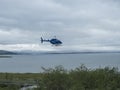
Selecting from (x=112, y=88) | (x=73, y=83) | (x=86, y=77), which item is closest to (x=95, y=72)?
(x=86, y=77)

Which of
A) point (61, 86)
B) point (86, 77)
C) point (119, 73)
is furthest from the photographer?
point (119, 73)

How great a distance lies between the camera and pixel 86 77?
90.8 feet

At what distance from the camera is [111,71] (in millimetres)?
29391

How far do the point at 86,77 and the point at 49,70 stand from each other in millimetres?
4489

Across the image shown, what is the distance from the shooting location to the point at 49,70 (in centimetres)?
2389

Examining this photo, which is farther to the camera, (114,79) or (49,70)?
(114,79)

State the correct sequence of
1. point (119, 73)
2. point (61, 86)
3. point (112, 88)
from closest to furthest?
1. point (61, 86)
2. point (112, 88)
3. point (119, 73)

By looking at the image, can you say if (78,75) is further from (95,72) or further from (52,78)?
(52,78)

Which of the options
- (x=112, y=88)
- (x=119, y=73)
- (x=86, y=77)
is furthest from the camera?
(x=119, y=73)

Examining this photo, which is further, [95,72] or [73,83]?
[95,72]

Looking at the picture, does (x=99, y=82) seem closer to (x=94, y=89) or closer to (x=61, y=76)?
(x=94, y=89)

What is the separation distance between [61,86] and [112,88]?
14.6 ft

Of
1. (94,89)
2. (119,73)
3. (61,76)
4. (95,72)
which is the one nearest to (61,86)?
(61,76)

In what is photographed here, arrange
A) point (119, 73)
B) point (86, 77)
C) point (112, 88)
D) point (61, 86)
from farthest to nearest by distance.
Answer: point (119, 73), point (86, 77), point (112, 88), point (61, 86)
